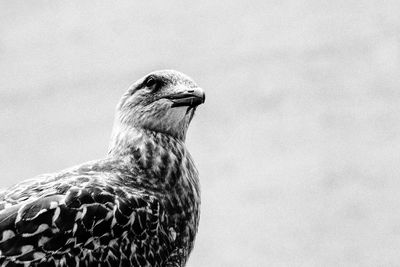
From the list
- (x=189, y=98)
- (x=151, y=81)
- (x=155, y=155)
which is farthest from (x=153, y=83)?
(x=155, y=155)

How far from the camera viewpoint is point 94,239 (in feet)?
16.9

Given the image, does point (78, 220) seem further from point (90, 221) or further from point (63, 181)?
point (63, 181)

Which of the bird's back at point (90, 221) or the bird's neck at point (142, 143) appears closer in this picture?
the bird's back at point (90, 221)

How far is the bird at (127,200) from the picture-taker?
16.4 ft

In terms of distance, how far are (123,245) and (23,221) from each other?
1.78ft

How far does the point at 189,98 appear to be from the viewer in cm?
594

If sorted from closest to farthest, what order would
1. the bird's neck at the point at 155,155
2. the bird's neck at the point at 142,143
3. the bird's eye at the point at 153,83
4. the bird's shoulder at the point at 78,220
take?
the bird's shoulder at the point at 78,220
the bird's neck at the point at 155,155
the bird's neck at the point at 142,143
the bird's eye at the point at 153,83

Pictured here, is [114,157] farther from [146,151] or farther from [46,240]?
[46,240]

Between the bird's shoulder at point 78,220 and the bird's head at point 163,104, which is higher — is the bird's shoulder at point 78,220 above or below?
below

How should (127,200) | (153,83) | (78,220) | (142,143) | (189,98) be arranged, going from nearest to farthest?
(78,220) < (127,200) < (189,98) < (142,143) < (153,83)

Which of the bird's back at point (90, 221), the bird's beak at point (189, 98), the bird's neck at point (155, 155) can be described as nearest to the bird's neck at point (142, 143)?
the bird's neck at point (155, 155)

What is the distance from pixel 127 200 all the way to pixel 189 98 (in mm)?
894

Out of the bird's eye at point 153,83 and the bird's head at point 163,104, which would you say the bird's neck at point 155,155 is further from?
the bird's eye at point 153,83

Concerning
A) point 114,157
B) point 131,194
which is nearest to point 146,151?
point 114,157
